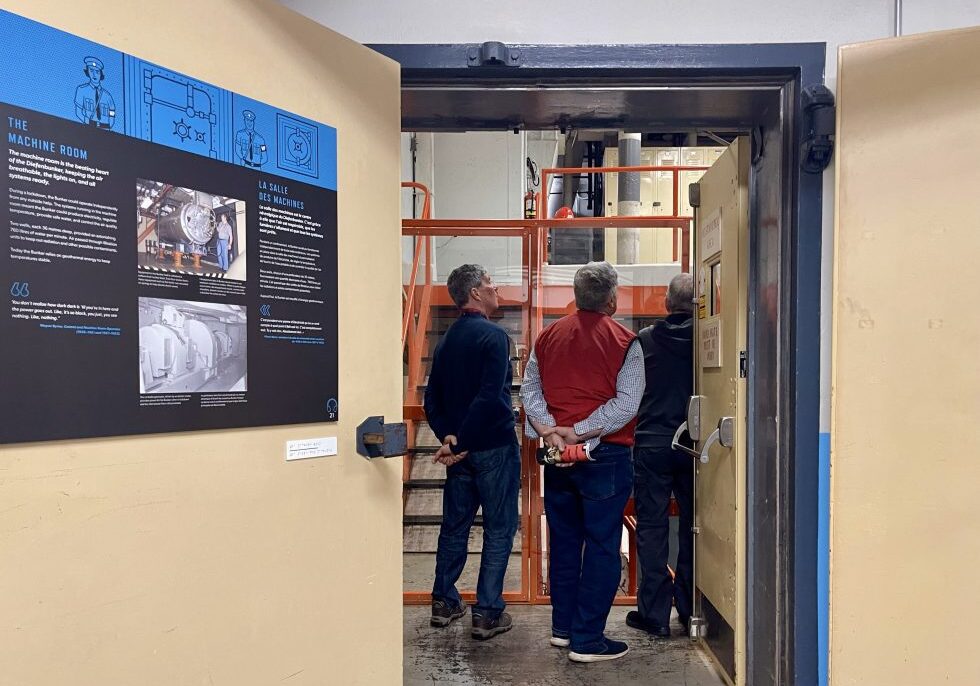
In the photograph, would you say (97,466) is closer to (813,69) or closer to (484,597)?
(813,69)

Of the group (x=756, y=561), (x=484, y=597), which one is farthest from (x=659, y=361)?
(x=484, y=597)

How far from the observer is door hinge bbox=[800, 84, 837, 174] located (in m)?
1.93

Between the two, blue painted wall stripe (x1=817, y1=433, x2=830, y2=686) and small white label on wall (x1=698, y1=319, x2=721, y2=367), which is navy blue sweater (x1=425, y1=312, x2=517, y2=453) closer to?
small white label on wall (x1=698, y1=319, x2=721, y2=367)

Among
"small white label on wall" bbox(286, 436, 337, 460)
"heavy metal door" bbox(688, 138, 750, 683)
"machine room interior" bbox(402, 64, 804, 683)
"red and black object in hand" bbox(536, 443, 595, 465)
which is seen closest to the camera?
"small white label on wall" bbox(286, 436, 337, 460)

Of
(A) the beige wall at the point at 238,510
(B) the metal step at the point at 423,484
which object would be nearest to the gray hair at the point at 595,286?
(A) the beige wall at the point at 238,510

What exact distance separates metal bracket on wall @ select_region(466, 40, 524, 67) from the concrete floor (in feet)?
7.44

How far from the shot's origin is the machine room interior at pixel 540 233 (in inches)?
86.3

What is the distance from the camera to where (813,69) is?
1980mm

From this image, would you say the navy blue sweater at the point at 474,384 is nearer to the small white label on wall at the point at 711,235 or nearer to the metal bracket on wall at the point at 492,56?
the small white label on wall at the point at 711,235

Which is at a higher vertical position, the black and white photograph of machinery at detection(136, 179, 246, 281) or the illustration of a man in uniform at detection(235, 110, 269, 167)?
the illustration of a man in uniform at detection(235, 110, 269, 167)

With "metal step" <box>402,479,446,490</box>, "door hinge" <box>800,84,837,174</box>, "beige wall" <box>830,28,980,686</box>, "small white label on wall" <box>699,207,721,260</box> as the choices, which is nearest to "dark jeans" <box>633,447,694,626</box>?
"small white label on wall" <box>699,207,721,260</box>

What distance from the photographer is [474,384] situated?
3412mm

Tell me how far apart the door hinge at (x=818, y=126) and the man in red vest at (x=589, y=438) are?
4.01ft

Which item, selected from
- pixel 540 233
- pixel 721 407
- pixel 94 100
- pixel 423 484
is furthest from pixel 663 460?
pixel 94 100
